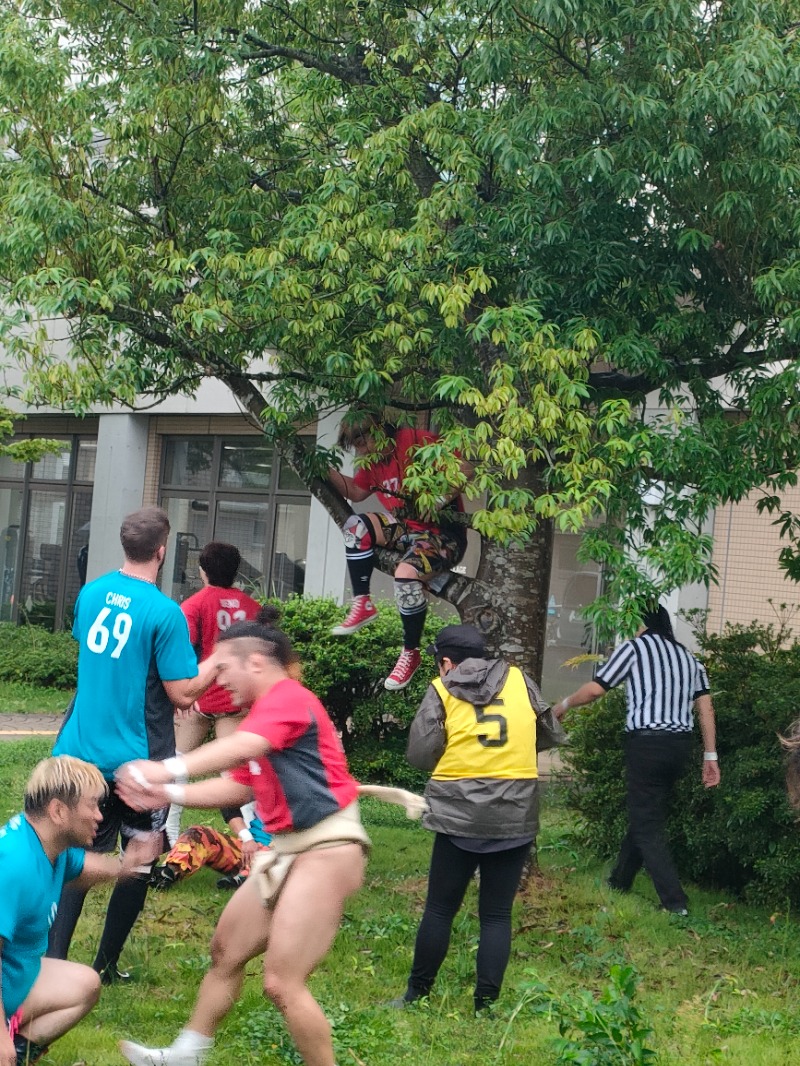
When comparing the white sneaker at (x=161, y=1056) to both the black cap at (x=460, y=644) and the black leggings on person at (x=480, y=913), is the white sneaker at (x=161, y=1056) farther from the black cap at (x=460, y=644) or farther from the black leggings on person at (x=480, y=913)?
the black cap at (x=460, y=644)

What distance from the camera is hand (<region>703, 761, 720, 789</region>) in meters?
7.20

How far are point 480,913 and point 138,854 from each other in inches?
66.1

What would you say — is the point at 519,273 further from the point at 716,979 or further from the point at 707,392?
the point at 716,979

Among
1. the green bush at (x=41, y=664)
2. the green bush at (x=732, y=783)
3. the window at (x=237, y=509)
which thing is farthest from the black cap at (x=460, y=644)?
the green bush at (x=41, y=664)

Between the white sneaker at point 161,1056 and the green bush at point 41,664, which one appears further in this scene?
the green bush at point 41,664

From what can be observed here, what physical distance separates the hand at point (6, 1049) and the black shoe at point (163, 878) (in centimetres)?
312

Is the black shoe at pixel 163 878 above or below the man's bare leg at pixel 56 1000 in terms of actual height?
below

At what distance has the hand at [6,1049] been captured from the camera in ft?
11.6

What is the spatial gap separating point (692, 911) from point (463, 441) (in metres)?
3.25

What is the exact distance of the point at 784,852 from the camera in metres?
6.96

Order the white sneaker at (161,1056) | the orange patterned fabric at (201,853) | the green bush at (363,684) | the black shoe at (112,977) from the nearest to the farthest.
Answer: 1. the white sneaker at (161,1056)
2. the black shoe at (112,977)
3. the orange patterned fabric at (201,853)
4. the green bush at (363,684)

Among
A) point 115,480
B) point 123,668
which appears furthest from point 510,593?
point 115,480

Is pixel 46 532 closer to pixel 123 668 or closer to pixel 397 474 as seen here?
pixel 397 474

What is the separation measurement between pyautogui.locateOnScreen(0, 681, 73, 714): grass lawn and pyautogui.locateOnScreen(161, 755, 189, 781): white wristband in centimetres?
1143
